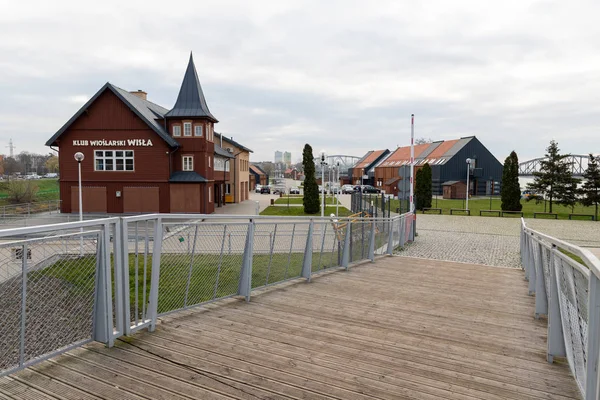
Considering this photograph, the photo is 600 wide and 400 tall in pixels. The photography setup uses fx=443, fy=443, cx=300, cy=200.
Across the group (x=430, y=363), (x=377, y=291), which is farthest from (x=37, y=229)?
(x=377, y=291)

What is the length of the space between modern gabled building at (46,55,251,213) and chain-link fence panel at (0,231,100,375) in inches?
1167

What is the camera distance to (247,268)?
600 centimetres

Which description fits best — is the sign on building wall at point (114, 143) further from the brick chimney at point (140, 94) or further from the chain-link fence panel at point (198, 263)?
the chain-link fence panel at point (198, 263)

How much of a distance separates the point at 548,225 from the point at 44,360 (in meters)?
31.5

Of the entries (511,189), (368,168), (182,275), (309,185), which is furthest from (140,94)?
(368,168)

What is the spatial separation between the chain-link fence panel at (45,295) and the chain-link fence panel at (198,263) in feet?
3.18

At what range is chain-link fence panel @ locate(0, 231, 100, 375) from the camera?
10.6ft

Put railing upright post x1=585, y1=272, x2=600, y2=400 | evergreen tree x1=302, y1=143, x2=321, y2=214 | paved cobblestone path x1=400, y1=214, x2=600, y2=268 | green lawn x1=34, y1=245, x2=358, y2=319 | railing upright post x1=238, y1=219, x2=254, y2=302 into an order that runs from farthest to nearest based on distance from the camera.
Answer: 1. evergreen tree x1=302, y1=143, x2=321, y2=214
2. paved cobblestone path x1=400, y1=214, x2=600, y2=268
3. railing upright post x1=238, y1=219, x2=254, y2=302
4. green lawn x1=34, y1=245, x2=358, y2=319
5. railing upright post x1=585, y1=272, x2=600, y2=400

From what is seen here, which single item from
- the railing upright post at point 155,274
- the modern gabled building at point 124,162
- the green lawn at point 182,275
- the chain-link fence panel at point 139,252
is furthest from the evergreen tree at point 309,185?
the railing upright post at point 155,274

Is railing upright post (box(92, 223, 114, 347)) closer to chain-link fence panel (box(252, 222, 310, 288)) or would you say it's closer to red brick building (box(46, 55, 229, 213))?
chain-link fence panel (box(252, 222, 310, 288))

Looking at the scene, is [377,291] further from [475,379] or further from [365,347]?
[475,379]

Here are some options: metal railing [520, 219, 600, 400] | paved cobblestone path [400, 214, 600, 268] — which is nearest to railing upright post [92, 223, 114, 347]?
metal railing [520, 219, 600, 400]

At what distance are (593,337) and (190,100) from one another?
34.5 metres

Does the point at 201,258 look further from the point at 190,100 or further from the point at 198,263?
the point at 190,100
